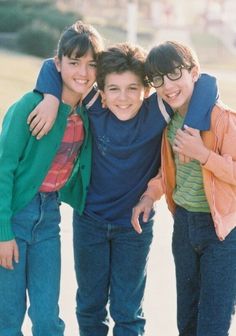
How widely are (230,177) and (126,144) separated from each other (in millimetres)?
545

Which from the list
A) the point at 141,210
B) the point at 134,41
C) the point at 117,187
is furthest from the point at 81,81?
the point at 134,41

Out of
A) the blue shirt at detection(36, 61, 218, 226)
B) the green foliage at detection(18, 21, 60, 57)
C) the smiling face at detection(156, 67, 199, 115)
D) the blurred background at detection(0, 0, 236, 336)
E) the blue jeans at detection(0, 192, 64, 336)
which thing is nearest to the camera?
the smiling face at detection(156, 67, 199, 115)

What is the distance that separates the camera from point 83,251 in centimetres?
326

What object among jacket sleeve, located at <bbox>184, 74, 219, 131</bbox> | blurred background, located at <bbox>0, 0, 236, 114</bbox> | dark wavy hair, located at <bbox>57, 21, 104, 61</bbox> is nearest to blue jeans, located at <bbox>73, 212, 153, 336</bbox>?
jacket sleeve, located at <bbox>184, 74, 219, 131</bbox>

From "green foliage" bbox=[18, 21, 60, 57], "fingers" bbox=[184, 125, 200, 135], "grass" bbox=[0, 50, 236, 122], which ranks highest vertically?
Answer: "green foliage" bbox=[18, 21, 60, 57]

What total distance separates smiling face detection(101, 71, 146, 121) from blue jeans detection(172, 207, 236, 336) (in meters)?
0.50

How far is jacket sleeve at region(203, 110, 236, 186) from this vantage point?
9.04ft

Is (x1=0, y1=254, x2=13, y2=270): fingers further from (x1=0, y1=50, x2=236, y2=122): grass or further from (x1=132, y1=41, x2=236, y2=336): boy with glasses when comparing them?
(x1=0, y1=50, x2=236, y2=122): grass

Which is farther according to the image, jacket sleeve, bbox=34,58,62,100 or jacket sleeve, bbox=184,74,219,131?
jacket sleeve, bbox=34,58,62,100

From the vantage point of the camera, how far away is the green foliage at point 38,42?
20.3m

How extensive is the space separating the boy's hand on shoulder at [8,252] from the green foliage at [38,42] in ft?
57.8

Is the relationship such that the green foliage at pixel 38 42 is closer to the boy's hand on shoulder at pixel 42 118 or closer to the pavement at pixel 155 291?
the pavement at pixel 155 291

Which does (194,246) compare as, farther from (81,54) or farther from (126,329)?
(81,54)

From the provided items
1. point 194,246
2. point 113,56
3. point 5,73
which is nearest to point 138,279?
point 194,246
